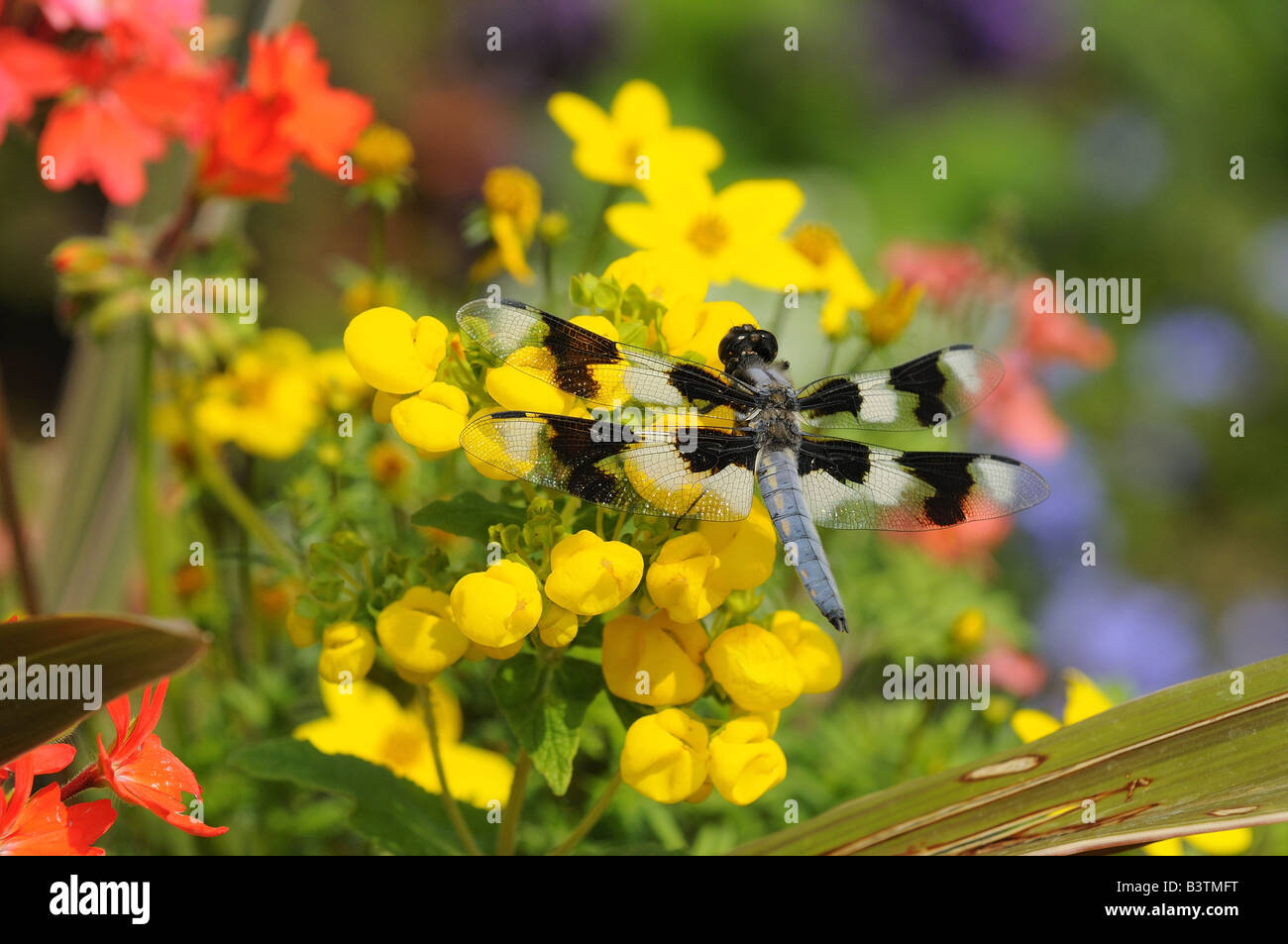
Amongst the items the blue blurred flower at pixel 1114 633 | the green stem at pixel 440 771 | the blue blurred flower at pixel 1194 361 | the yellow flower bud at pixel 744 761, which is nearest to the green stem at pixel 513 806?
the green stem at pixel 440 771

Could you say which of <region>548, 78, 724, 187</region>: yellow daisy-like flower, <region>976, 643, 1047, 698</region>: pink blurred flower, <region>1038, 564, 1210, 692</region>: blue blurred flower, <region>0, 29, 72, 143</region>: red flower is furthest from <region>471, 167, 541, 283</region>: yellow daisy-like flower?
<region>1038, 564, 1210, 692</region>: blue blurred flower

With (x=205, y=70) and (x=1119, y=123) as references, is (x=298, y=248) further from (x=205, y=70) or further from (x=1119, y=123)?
(x=1119, y=123)

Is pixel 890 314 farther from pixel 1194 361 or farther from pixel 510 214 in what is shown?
pixel 1194 361

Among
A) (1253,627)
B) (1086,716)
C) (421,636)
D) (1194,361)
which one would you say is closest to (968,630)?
(1086,716)

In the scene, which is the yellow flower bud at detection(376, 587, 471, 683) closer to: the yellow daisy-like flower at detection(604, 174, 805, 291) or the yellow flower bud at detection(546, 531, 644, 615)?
the yellow flower bud at detection(546, 531, 644, 615)

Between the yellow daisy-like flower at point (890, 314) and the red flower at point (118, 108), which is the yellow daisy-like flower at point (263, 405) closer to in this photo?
the red flower at point (118, 108)

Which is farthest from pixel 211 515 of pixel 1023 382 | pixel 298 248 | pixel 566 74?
pixel 566 74
